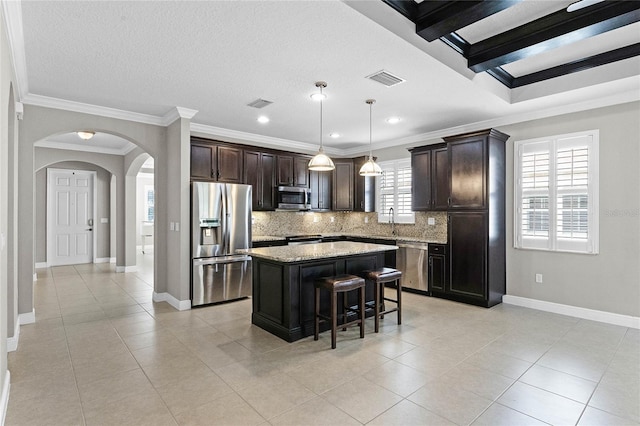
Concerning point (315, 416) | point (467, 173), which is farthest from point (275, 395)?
point (467, 173)

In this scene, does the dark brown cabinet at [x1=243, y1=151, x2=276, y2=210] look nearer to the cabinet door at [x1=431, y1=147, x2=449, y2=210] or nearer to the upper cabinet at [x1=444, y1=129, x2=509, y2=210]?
the cabinet door at [x1=431, y1=147, x2=449, y2=210]

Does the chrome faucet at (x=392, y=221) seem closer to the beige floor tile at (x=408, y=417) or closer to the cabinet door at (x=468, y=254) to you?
the cabinet door at (x=468, y=254)

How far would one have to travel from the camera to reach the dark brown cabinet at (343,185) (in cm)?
722

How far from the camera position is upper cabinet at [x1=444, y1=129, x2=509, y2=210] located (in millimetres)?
4867

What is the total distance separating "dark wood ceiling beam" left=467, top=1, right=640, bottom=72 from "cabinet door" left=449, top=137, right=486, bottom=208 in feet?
5.38

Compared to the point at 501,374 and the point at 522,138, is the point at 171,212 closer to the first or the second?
the point at 501,374

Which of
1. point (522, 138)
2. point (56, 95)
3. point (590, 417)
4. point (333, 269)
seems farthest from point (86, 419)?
point (522, 138)

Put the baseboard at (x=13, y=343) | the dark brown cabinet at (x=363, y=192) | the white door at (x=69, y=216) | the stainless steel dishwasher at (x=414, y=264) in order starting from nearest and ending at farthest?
1. the baseboard at (x=13, y=343)
2. the stainless steel dishwasher at (x=414, y=264)
3. the dark brown cabinet at (x=363, y=192)
4. the white door at (x=69, y=216)

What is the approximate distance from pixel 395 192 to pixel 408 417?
4.82 metres

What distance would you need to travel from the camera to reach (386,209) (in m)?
6.90

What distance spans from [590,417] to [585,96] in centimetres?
361

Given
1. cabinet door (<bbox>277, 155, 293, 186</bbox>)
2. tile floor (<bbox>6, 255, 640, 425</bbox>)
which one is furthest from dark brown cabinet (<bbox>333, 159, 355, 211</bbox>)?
tile floor (<bbox>6, 255, 640, 425</bbox>)

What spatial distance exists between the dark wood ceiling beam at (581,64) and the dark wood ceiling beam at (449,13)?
1892 mm

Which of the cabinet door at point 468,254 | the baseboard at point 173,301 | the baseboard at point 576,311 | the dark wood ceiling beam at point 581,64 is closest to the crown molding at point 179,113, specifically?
the baseboard at point 173,301
